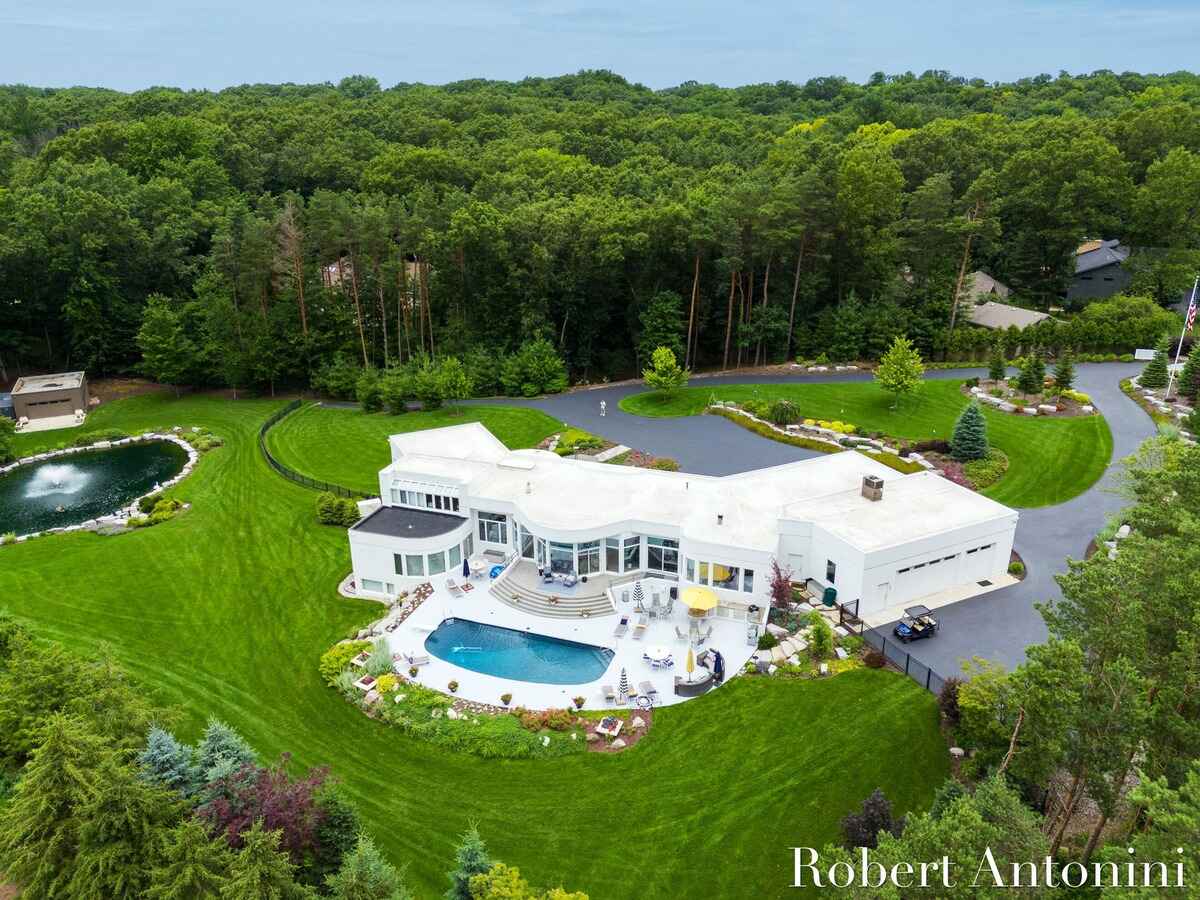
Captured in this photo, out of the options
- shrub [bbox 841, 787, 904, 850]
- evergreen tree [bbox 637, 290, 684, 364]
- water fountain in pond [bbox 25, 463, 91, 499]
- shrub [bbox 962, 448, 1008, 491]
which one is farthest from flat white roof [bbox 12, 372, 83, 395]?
shrub [bbox 962, 448, 1008, 491]

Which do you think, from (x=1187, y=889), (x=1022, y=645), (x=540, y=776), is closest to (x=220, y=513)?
(x=540, y=776)

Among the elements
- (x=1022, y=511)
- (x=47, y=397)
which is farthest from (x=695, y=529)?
(x=47, y=397)

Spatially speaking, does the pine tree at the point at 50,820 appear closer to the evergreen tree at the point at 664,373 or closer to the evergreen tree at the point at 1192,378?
the evergreen tree at the point at 664,373

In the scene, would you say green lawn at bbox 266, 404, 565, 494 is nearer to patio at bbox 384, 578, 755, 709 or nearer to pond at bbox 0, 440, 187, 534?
pond at bbox 0, 440, 187, 534

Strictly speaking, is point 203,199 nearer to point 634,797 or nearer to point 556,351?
point 556,351

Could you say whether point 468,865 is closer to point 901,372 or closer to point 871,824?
point 871,824

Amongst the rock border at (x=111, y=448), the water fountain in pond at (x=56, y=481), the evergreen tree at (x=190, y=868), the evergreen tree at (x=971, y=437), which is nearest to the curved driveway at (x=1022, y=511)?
the evergreen tree at (x=971, y=437)
